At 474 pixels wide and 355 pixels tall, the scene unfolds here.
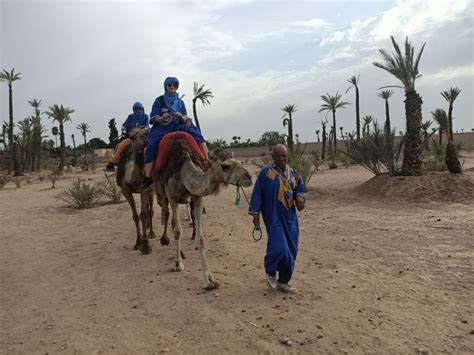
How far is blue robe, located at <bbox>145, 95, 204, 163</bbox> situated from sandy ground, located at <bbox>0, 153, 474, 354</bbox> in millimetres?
1626

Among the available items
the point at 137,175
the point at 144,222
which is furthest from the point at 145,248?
the point at 137,175

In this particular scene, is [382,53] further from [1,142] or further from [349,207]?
[1,142]

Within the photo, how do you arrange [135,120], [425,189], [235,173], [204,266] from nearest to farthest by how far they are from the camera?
[235,173]
[204,266]
[135,120]
[425,189]

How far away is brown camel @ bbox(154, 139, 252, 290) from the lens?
163 inches

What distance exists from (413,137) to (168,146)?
346 inches

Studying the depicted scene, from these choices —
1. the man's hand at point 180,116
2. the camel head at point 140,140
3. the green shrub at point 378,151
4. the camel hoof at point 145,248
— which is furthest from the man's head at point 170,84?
the green shrub at point 378,151

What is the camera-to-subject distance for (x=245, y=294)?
14.2ft

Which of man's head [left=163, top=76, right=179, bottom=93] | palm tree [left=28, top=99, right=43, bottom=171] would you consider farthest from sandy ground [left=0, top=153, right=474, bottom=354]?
palm tree [left=28, top=99, right=43, bottom=171]

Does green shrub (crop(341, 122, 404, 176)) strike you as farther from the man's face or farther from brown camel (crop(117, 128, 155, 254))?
the man's face

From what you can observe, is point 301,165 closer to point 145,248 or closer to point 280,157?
point 145,248

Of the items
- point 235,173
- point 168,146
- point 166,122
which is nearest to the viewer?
point 235,173

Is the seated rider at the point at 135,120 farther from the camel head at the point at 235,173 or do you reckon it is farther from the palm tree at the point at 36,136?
the palm tree at the point at 36,136

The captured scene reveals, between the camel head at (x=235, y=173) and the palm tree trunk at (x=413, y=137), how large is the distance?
884 cm

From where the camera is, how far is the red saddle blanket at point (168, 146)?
554 cm
